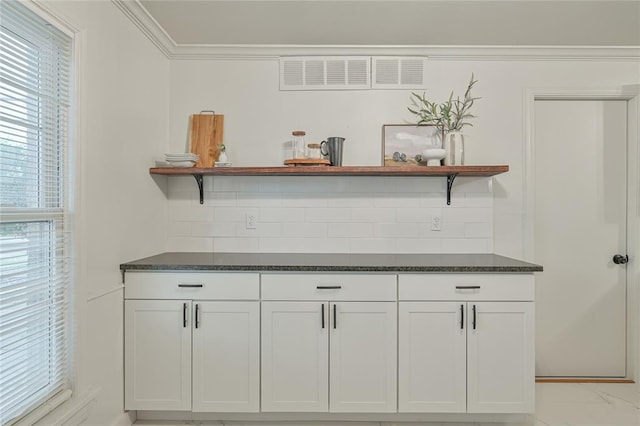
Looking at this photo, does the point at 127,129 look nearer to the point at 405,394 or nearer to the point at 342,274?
the point at 342,274

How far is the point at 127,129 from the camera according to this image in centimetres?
206

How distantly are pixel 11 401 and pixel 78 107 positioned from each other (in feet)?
3.96

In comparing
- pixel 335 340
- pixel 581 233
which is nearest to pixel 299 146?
pixel 335 340

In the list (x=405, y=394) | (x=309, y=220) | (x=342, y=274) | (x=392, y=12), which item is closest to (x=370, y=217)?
(x=309, y=220)

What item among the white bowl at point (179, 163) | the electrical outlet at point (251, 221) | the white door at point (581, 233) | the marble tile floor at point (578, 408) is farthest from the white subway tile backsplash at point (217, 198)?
the white door at point (581, 233)

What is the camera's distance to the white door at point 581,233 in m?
2.59

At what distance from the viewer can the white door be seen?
259 cm

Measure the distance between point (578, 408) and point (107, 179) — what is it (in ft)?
10.1

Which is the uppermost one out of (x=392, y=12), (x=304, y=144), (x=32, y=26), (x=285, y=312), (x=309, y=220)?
(x=392, y=12)

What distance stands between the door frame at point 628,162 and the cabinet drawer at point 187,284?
6.36ft

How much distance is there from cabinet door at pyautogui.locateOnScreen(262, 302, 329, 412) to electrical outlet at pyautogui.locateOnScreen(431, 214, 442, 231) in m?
1.04

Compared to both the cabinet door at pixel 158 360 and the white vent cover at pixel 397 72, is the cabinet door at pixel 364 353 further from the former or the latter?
the white vent cover at pixel 397 72

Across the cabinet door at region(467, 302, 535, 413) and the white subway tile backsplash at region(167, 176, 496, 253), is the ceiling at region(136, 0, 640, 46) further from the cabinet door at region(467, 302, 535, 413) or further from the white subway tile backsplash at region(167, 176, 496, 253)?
the cabinet door at region(467, 302, 535, 413)

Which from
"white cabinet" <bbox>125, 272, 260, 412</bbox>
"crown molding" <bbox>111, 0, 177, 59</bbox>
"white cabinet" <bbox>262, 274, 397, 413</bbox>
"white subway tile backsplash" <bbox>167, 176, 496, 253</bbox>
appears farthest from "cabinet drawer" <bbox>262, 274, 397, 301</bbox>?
"crown molding" <bbox>111, 0, 177, 59</bbox>
